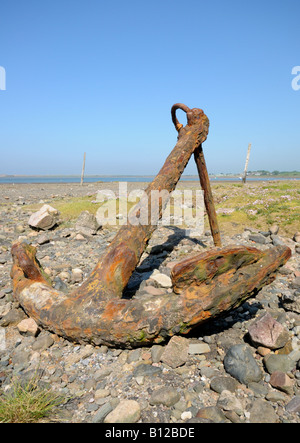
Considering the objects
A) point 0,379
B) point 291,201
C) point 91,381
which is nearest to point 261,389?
point 91,381

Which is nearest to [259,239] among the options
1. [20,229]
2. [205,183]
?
[205,183]

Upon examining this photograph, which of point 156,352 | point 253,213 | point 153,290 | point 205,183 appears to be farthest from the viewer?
point 253,213

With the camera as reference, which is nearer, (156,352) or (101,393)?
(101,393)

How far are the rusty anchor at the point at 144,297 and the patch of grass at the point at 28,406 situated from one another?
1.90 ft

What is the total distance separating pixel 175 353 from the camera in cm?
243

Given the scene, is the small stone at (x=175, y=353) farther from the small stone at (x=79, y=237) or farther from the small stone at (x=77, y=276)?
the small stone at (x=79, y=237)

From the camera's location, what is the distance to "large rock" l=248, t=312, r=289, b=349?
2.42 metres

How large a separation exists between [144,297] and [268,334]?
4.06 ft

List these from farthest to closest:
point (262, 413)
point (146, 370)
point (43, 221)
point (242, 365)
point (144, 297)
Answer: point (43, 221), point (144, 297), point (146, 370), point (242, 365), point (262, 413)

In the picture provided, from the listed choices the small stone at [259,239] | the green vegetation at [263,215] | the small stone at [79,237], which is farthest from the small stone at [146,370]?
the green vegetation at [263,215]

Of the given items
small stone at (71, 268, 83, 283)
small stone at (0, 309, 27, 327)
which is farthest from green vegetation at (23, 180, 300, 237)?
small stone at (0, 309, 27, 327)

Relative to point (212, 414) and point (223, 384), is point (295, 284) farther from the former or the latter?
point (212, 414)

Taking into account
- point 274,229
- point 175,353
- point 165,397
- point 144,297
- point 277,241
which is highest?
point 274,229

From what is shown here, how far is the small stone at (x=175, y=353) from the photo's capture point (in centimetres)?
242
